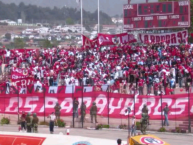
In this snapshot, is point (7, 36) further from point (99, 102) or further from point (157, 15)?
point (99, 102)

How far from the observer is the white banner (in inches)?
1893

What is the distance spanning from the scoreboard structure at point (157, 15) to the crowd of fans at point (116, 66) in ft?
6.92

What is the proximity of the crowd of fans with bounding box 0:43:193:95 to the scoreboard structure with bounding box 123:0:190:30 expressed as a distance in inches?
83.0

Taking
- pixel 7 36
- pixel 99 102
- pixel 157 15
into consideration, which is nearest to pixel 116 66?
pixel 157 15

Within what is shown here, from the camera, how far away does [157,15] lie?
48812mm

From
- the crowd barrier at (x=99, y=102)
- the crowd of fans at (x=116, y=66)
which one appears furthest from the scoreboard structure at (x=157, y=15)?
the crowd barrier at (x=99, y=102)

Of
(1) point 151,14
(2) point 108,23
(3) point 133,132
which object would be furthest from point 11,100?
(2) point 108,23

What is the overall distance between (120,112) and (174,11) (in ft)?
65.3

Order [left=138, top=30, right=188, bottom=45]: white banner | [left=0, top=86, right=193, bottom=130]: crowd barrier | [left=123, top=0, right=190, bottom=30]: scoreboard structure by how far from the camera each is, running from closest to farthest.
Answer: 1. [left=0, top=86, right=193, bottom=130]: crowd barrier
2. [left=123, top=0, right=190, bottom=30]: scoreboard structure
3. [left=138, top=30, right=188, bottom=45]: white banner

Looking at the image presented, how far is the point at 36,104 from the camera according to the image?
3275 cm

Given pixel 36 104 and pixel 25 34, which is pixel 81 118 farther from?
pixel 25 34

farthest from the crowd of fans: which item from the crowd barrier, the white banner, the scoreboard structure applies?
the crowd barrier

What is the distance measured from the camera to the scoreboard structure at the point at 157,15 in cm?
4769

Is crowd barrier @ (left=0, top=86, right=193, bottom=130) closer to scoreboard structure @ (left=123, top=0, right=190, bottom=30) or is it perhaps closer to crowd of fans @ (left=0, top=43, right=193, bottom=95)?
crowd of fans @ (left=0, top=43, right=193, bottom=95)
